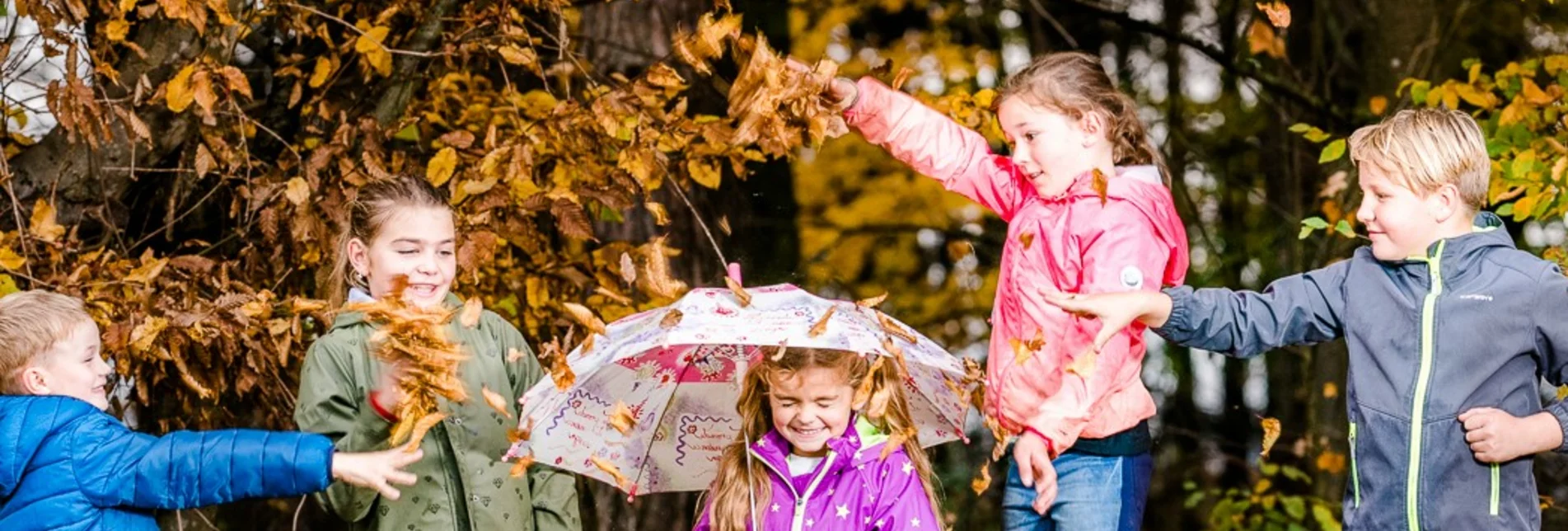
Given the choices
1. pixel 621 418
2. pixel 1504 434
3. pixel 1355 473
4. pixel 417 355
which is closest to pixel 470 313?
pixel 417 355

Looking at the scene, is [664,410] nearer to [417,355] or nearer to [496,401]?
[496,401]

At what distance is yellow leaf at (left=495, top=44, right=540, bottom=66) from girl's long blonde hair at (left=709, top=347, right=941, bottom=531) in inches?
57.5

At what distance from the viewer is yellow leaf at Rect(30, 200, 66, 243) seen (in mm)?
5043

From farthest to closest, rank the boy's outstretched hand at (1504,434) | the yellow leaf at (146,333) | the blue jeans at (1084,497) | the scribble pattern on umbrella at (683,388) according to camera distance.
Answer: the yellow leaf at (146,333), the blue jeans at (1084,497), the scribble pattern on umbrella at (683,388), the boy's outstretched hand at (1504,434)

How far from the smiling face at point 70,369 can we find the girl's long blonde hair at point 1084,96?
2.15 metres

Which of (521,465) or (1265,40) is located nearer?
(521,465)

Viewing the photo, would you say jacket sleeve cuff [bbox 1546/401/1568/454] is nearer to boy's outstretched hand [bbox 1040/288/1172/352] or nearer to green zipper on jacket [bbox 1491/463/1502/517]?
green zipper on jacket [bbox 1491/463/1502/517]

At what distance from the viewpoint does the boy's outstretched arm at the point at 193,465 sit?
148 inches

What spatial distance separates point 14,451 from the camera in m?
3.84

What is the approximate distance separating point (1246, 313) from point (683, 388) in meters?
1.35

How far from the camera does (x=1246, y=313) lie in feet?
12.4

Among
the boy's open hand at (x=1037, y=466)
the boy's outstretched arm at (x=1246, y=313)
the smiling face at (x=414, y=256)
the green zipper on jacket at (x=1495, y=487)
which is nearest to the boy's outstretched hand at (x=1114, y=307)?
the boy's outstretched arm at (x=1246, y=313)

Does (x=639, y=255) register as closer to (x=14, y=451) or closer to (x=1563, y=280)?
(x=14, y=451)

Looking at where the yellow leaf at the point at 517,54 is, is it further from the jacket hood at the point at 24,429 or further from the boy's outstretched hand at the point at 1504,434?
the boy's outstretched hand at the point at 1504,434
